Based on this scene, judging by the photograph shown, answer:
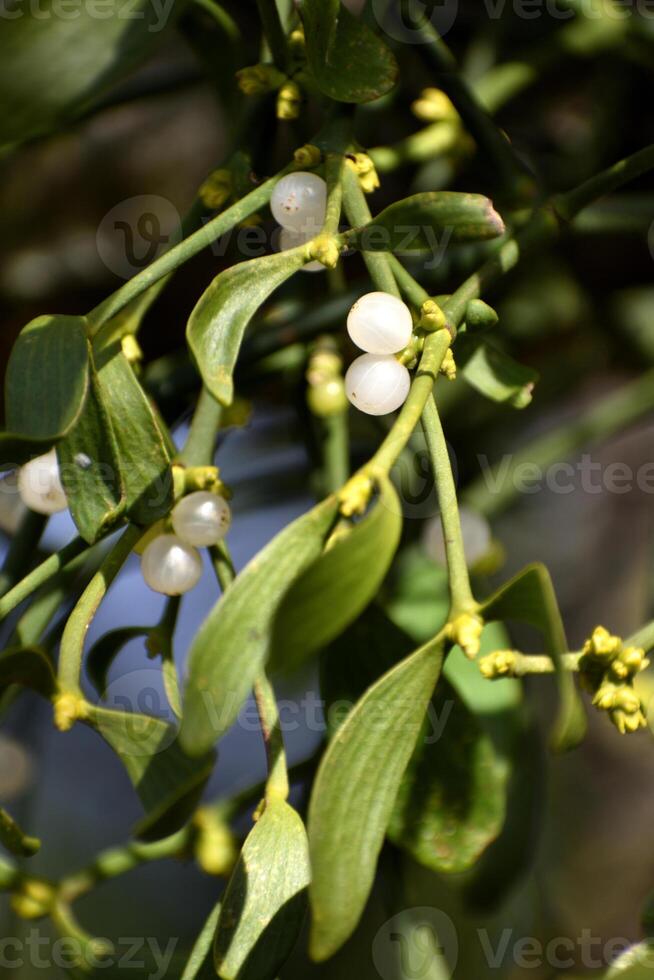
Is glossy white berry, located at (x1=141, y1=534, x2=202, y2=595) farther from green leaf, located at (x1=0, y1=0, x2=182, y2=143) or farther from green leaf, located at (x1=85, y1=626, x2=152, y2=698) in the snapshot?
green leaf, located at (x1=0, y1=0, x2=182, y2=143)

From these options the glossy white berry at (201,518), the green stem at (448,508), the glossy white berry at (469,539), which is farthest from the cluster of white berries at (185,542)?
the glossy white berry at (469,539)

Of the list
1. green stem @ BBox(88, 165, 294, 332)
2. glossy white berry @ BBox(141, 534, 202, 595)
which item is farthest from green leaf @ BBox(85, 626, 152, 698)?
green stem @ BBox(88, 165, 294, 332)

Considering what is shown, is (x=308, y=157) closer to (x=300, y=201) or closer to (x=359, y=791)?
(x=300, y=201)

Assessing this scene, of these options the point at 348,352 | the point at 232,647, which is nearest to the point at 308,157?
the point at 232,647

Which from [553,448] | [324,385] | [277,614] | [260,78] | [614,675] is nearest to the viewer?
[277,614]

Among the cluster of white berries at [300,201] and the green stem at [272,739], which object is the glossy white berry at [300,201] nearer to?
the cluster of white berries at [300,201]
